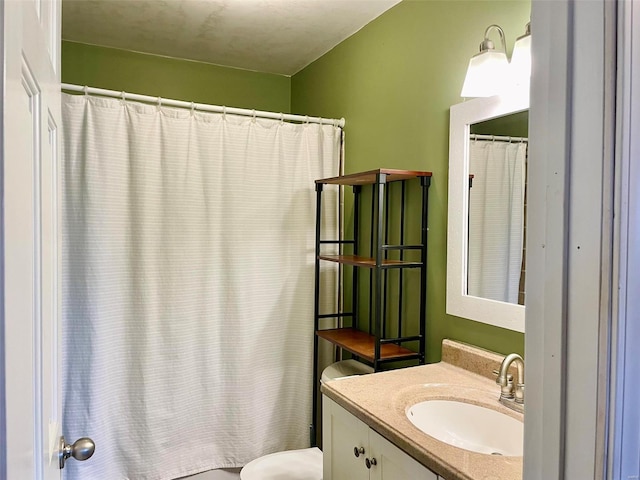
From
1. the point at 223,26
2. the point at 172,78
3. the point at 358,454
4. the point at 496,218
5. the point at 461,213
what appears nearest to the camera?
the point at 358,454

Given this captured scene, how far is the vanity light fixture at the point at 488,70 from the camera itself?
1.46m

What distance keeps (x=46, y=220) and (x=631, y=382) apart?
849mm

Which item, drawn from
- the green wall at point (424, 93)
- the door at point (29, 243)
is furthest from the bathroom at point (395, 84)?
the door at point (29, 243)

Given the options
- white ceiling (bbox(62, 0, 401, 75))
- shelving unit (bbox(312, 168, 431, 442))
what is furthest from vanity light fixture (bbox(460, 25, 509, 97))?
white ceiling (bbox(62, 0, 401, 75))

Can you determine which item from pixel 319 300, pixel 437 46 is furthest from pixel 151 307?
pixel 437 46

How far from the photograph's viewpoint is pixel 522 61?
54.5 inches

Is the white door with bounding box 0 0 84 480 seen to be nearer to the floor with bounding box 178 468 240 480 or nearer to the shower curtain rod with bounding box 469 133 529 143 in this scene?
the shower curtain rod with bounding box 469 133 529 143

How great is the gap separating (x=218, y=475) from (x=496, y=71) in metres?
2.26

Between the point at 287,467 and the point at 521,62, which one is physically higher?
the point at 521,62

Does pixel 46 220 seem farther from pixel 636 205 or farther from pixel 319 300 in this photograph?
pixel 319 300

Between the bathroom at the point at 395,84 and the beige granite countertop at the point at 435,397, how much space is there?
9cm

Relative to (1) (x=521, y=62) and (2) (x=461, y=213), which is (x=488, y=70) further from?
(2) (x=461, y=213)

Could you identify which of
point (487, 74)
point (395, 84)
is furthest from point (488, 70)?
point (395, 84)

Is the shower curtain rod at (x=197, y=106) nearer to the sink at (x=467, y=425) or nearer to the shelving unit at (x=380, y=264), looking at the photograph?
the shelving unit at (x=380, y=264)
